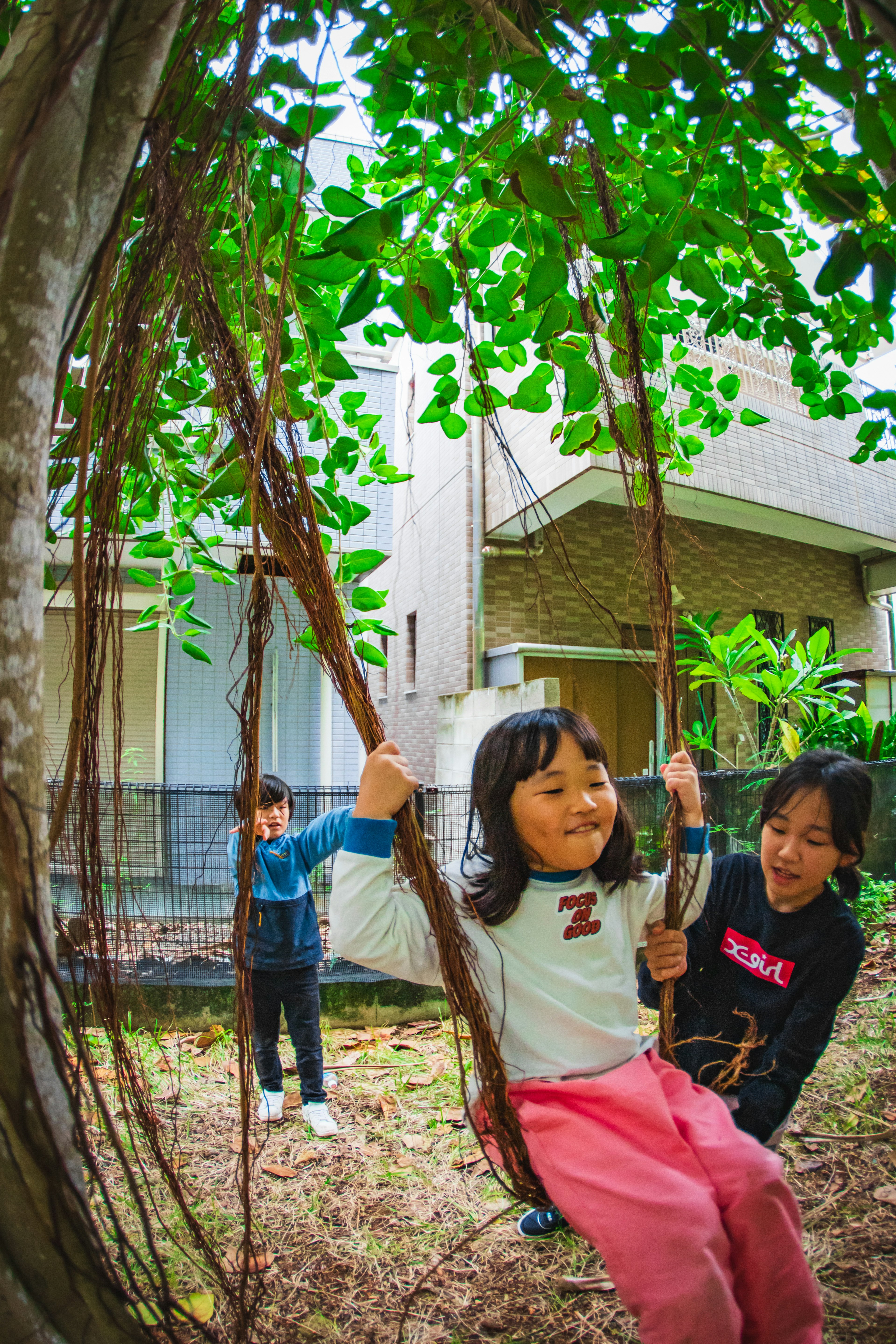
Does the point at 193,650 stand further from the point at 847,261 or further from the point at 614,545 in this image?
the point at 614,545

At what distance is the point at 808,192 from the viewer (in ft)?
3.64

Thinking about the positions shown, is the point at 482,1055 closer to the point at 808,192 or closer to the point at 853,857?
the point at 853,857

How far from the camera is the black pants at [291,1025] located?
269cm

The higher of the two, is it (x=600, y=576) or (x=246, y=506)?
(x=600, y=576)

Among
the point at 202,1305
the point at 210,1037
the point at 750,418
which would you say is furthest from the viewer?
the point at 210,1037

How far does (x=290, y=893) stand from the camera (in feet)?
9.08

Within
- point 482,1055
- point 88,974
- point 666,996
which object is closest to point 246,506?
point 88,974

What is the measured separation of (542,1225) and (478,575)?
6114 mm

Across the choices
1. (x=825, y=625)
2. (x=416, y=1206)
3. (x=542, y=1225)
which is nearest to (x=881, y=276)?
(x=542, y=1225)

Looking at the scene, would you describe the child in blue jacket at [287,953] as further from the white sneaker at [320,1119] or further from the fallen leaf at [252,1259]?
the fallen leaf at [252,1259]

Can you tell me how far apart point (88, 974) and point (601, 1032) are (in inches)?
35.2

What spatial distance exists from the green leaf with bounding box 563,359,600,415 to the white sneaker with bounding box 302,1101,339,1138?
2.46m

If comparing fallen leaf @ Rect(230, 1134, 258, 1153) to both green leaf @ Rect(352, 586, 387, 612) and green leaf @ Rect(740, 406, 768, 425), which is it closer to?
green leaf @ Rect(352, 586, 387, 612)

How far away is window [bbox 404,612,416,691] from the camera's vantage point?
970cm
